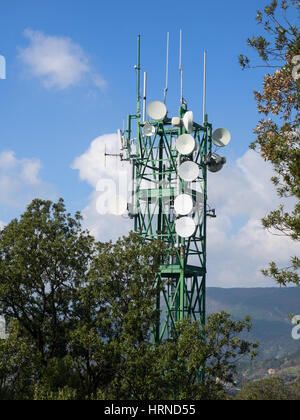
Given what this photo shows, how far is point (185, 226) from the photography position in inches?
1355

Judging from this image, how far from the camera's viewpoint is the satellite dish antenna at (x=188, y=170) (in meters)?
34.6

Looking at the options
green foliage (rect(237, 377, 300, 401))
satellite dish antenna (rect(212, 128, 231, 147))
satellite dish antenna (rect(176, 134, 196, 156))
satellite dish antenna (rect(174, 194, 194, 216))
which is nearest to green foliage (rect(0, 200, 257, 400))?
satellite dish antenna (rect(174, 194, 194, 216))

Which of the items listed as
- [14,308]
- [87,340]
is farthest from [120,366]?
[14,308]

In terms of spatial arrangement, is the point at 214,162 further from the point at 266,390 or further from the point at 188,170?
the point at 266,390

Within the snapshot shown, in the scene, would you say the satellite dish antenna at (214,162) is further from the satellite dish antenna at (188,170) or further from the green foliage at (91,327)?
the green foliage at (91,327)

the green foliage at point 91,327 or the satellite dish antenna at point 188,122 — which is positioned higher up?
the satellite dish antenna at point 188,122

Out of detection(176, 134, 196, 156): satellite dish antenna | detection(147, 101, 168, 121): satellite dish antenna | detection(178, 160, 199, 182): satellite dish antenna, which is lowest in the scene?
detection(178, 160, 199, 182): satellite dish antenna

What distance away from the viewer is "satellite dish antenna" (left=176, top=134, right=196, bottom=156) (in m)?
35.3

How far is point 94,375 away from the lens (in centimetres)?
2417

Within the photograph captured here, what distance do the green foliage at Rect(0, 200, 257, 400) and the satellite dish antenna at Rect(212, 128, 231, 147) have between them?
1518cm

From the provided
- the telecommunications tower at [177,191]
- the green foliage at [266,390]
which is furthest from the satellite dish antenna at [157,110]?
the green foliage at [266,390]

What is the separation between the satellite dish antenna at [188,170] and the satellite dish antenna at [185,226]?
252cm

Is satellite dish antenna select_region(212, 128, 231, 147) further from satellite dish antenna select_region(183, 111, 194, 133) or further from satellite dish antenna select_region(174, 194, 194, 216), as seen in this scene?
satellite dish antenna select_region(174, 194, 194, 216)

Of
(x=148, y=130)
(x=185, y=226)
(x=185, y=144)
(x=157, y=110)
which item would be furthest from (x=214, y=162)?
(x=185, y=226)
